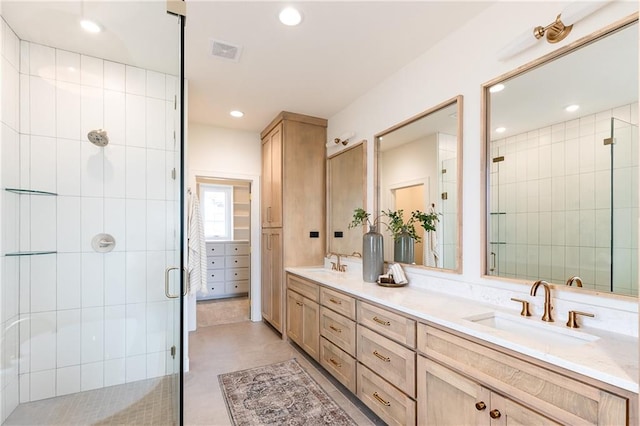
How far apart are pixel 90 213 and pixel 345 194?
229 cm

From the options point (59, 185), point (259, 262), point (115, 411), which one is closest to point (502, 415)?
point (115, 411)

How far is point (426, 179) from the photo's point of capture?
7.60 feet

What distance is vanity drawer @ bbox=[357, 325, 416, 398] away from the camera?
166 centimetres

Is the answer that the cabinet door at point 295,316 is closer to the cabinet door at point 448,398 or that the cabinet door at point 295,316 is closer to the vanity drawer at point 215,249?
the cabinet door at point 448,398

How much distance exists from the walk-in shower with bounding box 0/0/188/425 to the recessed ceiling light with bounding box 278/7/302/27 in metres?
0.67

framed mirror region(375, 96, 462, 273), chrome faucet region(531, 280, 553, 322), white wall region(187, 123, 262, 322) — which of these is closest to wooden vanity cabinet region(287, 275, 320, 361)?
framed mirror region(375, 96, 462, 273)

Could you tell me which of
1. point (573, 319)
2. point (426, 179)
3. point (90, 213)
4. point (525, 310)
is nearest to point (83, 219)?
point (90, 213)

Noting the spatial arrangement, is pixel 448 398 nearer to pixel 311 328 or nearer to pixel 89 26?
pixel 311 328

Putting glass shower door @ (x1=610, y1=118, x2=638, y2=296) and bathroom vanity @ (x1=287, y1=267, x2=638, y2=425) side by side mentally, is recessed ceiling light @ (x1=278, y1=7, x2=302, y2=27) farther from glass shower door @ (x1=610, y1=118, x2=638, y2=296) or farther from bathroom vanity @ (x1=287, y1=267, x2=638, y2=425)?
bathroom vanity @ (x1=287, y1=267, x2=638, y2=425)

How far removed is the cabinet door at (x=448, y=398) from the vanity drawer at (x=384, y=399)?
0.28 feet

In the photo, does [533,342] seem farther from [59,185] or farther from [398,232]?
[59,185]

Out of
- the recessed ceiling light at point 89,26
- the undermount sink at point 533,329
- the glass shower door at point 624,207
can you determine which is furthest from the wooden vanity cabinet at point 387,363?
the recessed ceiling light at point 89,26

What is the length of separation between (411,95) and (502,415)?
215 centimetres

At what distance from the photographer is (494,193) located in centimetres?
181
